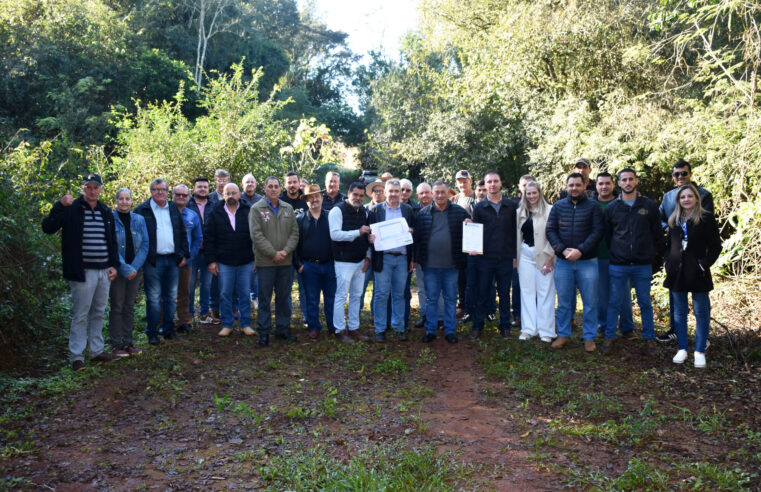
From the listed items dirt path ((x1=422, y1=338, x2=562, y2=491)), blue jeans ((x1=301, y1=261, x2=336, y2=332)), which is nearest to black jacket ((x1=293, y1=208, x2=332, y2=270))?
blue jeans ((x1=301, y1=261, x2=336, y2=332))

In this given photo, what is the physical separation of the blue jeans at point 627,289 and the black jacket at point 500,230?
1.32m

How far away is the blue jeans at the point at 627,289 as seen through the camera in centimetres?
690

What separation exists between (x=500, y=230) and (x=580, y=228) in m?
1.08

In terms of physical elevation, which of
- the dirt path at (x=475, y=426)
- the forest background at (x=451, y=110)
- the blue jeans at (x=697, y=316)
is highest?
the forest background at (x=451, y=110)

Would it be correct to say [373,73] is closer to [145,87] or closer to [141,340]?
[145,87]

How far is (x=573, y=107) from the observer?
13.6 meters

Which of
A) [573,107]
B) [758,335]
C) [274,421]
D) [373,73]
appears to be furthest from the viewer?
[373,73]

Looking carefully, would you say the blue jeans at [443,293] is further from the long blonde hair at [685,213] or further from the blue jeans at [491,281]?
the long blonde hair at [685,213]

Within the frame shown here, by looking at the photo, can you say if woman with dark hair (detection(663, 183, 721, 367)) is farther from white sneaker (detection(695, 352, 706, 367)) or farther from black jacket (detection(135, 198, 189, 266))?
black jacket (detection(135, 198, 189, 266))

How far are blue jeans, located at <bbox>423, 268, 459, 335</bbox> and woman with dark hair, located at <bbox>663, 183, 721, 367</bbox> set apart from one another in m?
2.63

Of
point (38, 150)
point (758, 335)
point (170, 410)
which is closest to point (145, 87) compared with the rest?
point (38, 150)

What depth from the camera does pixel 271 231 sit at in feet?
24.9

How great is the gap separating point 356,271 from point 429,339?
137 centimetres

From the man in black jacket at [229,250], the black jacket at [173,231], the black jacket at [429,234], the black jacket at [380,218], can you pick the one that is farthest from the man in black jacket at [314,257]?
the black jacket at [173,231]
